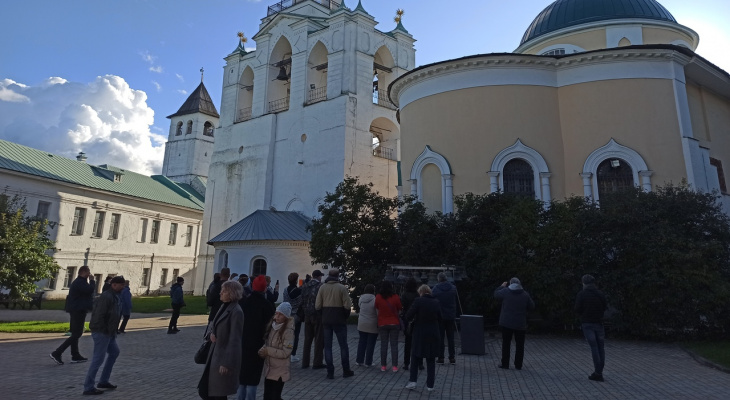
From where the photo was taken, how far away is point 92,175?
36.1 m

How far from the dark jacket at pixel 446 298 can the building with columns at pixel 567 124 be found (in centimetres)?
938

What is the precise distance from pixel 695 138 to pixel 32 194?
123 ft

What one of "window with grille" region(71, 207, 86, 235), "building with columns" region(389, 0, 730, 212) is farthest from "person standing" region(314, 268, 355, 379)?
"window with grille" region(71, 207, 86, 235)

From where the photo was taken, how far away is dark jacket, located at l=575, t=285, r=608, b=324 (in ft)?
27.1

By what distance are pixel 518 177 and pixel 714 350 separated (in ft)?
30.3

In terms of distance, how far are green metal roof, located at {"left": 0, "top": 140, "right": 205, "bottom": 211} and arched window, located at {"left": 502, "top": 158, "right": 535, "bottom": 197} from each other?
99.2ft

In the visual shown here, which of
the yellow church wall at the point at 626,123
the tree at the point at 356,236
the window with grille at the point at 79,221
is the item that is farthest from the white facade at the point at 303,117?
the yellow church wall at the point at 626,123

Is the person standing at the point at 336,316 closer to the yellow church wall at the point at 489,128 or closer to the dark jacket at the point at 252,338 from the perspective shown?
the dark jacket at the point at 252,338

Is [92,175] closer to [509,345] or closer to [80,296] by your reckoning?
[80,296]

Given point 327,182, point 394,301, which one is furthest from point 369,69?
point 394,301

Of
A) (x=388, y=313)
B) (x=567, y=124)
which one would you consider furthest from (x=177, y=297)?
(x=567, y=124)

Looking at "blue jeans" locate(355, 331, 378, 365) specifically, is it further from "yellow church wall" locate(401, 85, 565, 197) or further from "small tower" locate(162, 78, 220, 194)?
"small tower" locate(162, 78, 220, 194)

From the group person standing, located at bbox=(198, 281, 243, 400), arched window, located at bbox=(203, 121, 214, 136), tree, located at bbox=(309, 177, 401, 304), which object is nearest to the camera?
person standing, located at bbox=(198, 281, 243, 400)

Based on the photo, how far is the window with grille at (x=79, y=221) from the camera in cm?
3344
